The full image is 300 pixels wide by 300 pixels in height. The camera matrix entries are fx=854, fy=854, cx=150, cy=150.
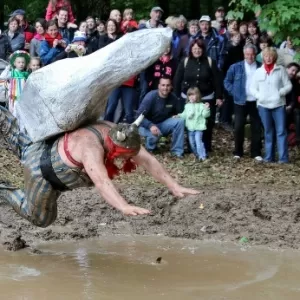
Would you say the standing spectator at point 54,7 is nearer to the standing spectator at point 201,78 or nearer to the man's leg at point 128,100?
the man's leg at point 128,100

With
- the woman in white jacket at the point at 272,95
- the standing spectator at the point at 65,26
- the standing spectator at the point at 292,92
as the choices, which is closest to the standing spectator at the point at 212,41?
the standing spectator at the point at 292,92

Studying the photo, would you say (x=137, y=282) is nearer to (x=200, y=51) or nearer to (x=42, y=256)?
(x=42, y=256)

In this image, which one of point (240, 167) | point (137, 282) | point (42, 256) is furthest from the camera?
point (240, 167)

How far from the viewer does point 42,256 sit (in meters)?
7.95

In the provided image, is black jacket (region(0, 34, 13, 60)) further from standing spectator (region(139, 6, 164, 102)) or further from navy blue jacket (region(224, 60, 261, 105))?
navy blue jacket (region(224, 60, 261, 105))

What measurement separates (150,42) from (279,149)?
586 cm

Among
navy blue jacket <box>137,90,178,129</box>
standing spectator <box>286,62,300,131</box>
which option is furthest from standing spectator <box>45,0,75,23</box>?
standing spectator <box>286,62,300,131</box>

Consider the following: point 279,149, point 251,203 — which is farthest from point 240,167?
point 251,203

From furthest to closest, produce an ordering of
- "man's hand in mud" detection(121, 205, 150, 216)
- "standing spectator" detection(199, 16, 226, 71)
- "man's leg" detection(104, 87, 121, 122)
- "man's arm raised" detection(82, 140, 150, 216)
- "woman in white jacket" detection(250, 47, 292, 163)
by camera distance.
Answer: "standing spectator" detection(199, 16, 226, 71), "man's leg" detection(104, 87, 121, 122), "woman in white jacket" detection(250, 47, 292, 163), "man's arm raised" detection(82, 140, 150, 216), "man's hand in mud" detection(121, 205, 150, 216)

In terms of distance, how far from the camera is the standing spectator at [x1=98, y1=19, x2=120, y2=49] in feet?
41.2

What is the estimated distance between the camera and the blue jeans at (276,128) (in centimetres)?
1168

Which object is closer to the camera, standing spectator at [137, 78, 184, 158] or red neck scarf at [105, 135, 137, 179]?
red neck scarf at [105, 135, 137, 179]

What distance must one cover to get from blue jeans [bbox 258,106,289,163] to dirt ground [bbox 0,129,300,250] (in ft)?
3.79

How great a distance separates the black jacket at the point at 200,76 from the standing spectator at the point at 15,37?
2720 mm
